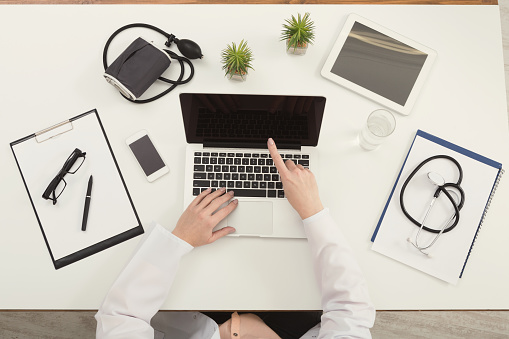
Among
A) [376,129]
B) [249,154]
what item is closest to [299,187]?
[249,154]

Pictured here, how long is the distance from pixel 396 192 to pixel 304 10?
24.4 inches

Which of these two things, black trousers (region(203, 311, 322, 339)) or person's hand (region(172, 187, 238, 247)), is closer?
person's hand (region(172, 187, 238, 247))

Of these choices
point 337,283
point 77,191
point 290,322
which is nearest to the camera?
point 337,283

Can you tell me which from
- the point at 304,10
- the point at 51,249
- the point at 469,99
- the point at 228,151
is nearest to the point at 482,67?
the point at 469,99

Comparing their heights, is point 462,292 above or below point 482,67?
below

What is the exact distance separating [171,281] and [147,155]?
35 cm

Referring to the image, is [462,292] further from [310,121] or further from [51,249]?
[51,249]

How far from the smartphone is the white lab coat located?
0.51 feet

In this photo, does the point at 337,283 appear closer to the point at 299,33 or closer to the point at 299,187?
the point at 299,187

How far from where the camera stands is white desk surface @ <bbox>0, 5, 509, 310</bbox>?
938 millimetres

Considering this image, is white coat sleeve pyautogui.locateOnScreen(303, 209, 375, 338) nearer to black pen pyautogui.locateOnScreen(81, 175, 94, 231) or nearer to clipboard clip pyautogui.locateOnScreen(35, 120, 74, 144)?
black pen pyautogui.locateOnScreen(81, 175, 94, 231)

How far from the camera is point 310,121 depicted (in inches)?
36.1

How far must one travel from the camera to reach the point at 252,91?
1051mm

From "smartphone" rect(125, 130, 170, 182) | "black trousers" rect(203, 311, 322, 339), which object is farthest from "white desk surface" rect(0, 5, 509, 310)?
"black trousers" rect(203, 311, 322, 339)
